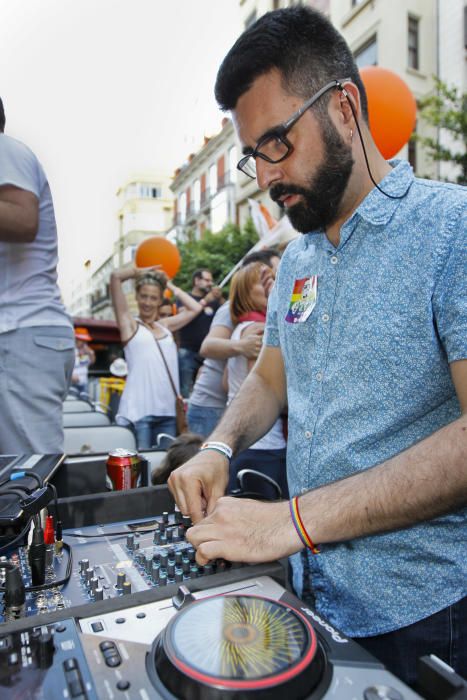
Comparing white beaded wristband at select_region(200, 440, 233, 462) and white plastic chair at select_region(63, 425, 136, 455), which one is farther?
white plastic chair at select_region(63, 425, 136, 455)

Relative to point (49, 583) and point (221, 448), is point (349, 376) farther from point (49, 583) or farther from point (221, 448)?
point (49, 583)

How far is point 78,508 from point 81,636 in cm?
50

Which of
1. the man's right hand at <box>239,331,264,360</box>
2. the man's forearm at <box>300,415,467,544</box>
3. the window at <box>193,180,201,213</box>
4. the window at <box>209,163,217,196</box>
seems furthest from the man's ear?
the window at <box>193,180,201,213</box>

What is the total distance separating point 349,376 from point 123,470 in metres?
0.63

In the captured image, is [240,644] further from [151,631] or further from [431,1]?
[431,1]

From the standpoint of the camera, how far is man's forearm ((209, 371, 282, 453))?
1261 mm

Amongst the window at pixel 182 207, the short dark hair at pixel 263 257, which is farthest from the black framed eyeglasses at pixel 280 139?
the window at pixel 182 207

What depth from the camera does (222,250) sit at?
63.4 ft

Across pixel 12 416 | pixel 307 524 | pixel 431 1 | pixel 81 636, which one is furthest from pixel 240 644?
pixel 431 1

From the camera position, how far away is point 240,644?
1.65 ft

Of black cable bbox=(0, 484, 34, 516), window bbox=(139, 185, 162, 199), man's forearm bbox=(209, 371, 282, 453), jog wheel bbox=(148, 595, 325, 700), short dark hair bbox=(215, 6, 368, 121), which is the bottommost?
jog wheel bbox=(148, 595, 325, 700)

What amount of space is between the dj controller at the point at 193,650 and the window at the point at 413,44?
48.8ft

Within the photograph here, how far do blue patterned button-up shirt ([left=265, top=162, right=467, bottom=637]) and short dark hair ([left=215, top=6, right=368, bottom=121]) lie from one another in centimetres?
27

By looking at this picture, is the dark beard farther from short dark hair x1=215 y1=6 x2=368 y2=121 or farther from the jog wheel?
the jog wheel
